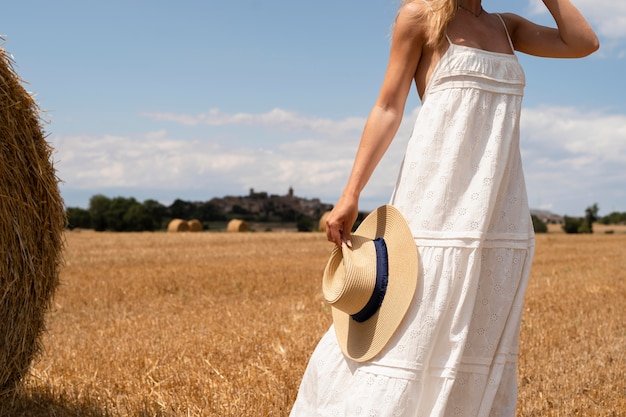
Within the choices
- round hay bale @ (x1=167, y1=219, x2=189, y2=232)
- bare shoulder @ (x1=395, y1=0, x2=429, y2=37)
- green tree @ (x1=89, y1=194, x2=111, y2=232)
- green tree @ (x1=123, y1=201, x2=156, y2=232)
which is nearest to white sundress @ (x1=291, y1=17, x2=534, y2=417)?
bare shoulder @ (x1=395, y1=0, x2=429, y2=37)

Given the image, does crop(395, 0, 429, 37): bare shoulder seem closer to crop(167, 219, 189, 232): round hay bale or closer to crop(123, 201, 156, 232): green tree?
crop(167, 219, 189, 232): round hay bale

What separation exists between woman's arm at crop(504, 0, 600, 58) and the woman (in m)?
0.25

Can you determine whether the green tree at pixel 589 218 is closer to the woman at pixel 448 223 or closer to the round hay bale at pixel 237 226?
the round hay bale at pixel 237 226

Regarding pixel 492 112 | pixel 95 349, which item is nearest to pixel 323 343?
pixel 492 112

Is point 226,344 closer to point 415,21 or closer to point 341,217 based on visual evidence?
point 341,217

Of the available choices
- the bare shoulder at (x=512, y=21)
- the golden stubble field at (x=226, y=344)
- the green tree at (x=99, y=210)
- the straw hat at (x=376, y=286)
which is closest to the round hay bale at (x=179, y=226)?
the green tree at (x=99, y=210)

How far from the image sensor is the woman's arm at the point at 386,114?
7.49 ft

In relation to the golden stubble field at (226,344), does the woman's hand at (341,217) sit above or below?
above

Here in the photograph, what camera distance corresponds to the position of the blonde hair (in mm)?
2314

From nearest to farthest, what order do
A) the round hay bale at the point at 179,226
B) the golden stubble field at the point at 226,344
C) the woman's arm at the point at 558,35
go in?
the woman's arm at the point at 558,35 → the golden stubble field at the point at 226,344 → the round hay bale at the point at 179,226

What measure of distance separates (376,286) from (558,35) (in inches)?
49.3

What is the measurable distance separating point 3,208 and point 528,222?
9.10 feet

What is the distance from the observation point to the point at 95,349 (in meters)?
5.11

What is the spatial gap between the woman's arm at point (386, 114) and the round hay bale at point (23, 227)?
2270 mm
